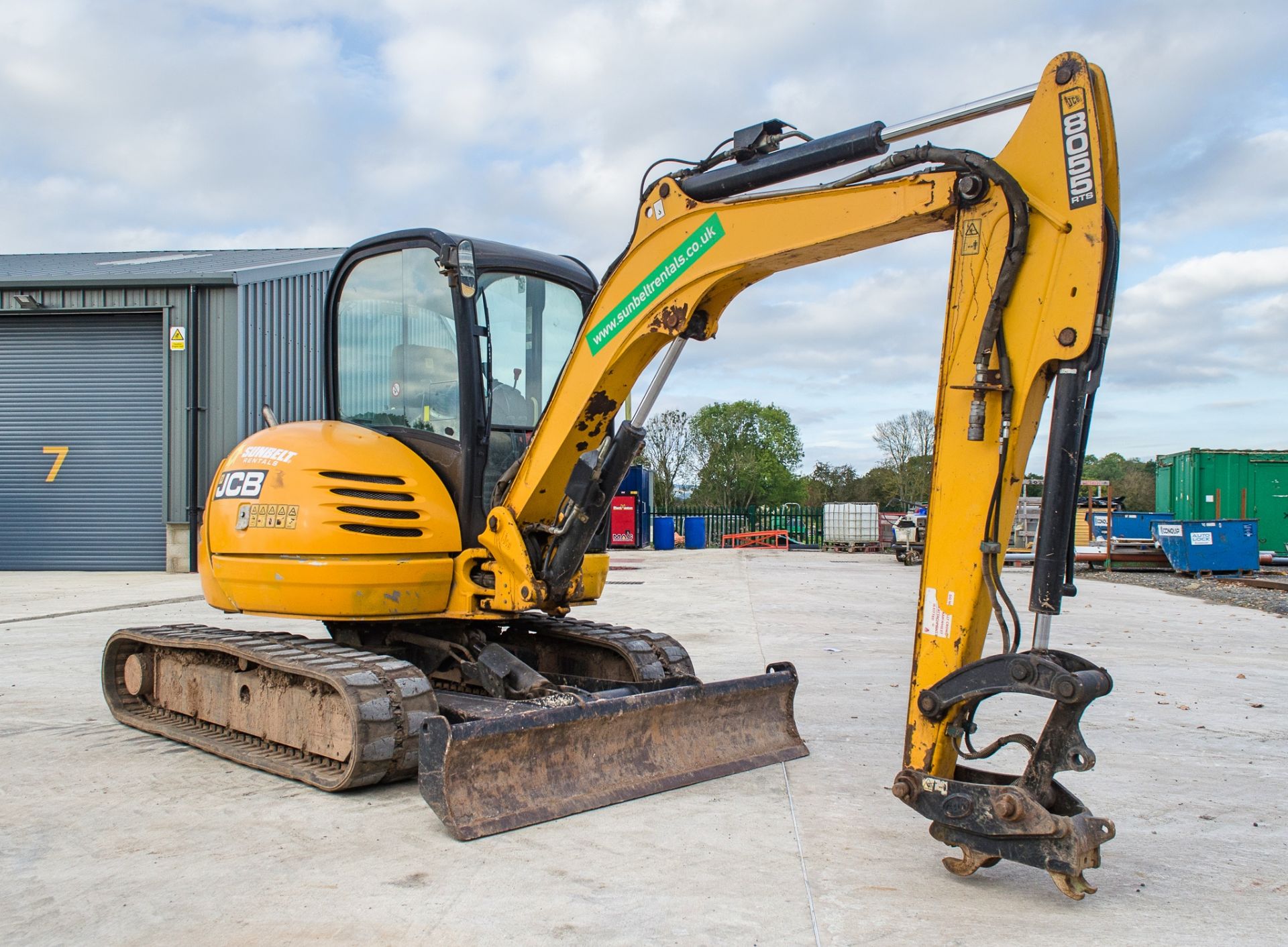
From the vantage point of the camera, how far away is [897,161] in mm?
4031

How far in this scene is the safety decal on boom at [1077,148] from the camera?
355 cm

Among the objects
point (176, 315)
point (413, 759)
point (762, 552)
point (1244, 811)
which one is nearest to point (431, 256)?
point (413, 759)

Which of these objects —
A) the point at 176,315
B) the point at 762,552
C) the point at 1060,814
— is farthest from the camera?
the point at 762,552

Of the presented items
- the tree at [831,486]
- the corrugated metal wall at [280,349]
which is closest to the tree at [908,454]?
the tree at [831,486]

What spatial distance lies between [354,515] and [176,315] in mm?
14941

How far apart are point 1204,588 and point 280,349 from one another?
16877 mm

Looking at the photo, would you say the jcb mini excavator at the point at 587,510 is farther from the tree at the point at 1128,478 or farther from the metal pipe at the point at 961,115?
the tree at the point at 1128,478

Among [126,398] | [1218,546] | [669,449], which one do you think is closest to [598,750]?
[126,398]

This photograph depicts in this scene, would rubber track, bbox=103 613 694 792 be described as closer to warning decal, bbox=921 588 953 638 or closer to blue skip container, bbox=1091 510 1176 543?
warning decal, bbox=921 588 953 638

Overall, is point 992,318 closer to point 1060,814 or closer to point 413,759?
point 1060,814

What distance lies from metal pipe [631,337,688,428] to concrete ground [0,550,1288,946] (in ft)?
5.83

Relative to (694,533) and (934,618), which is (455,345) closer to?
(934,618)

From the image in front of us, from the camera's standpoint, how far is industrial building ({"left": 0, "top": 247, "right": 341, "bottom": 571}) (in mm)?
18312

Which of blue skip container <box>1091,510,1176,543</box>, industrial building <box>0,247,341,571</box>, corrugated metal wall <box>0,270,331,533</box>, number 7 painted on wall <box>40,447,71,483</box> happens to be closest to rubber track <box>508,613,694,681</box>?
corrugated metal wall <box>0,270,331,533</box>
